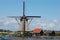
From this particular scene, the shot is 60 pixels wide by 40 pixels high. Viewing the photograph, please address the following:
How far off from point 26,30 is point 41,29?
40.3ft

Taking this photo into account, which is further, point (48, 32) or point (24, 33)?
point (48, 32)

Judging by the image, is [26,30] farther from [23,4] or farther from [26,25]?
[23,4]

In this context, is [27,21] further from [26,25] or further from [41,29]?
[41,29]

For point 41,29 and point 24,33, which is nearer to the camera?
point 24,33

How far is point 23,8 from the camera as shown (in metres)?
84.7

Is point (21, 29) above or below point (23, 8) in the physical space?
below

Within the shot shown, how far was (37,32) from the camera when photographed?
9344cm

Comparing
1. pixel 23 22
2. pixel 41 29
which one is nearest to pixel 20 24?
pixel 23 22

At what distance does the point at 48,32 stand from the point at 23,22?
59.0ft

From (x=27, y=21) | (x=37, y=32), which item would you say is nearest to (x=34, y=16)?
(x=27, y=21)

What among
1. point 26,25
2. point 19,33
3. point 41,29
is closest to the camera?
point 26,25

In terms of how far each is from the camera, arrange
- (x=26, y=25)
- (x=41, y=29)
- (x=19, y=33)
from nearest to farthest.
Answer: (x=26, y=25), (x=19, y=33), (x=41, y=29)

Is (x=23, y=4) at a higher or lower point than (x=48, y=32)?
higher

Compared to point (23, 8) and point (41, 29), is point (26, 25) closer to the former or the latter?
point (23, 8)
